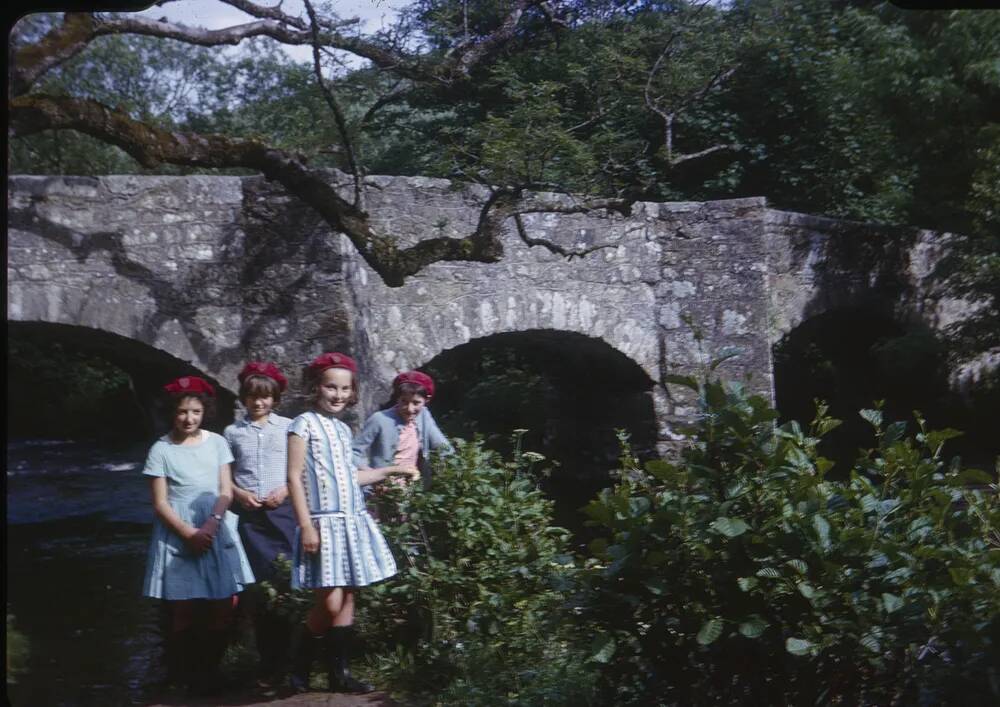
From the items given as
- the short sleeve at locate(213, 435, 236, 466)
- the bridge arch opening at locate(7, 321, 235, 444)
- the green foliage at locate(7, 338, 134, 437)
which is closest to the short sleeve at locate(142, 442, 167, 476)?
the short sleeve at locate(213, 435, 236, 466)

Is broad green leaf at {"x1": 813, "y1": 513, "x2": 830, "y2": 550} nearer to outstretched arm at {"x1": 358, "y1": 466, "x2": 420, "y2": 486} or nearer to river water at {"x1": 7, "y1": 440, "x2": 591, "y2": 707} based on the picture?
outstretched arm at {"x1": 358, "y1": 466, "x2": 420, "y2": 486}

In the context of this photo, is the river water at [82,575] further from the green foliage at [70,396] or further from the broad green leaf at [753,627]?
the broad green leaf at [753,627]

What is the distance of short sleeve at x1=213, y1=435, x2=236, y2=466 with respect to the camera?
3.96 meters

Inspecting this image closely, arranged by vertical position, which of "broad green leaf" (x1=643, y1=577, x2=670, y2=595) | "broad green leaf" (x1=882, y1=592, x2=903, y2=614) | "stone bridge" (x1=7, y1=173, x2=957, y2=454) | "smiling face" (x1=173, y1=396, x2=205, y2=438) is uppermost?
"stone bridge" (x1=7, y1=173, x2=957, y2=454)

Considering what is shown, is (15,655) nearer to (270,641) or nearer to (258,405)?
(270,641)

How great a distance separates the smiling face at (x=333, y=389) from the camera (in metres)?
3.79

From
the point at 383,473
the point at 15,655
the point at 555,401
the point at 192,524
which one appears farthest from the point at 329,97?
the point at 555,401

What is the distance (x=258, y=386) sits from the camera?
4.06m

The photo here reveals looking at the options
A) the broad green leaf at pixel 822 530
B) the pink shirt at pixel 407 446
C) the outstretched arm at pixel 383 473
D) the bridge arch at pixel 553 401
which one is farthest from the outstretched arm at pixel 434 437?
the bridge arch at pixel 553 401

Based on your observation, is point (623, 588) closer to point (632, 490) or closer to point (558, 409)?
point (632, 490)

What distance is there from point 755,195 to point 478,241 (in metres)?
2.03

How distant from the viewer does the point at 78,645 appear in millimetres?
4988


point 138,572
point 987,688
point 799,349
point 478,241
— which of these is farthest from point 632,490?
point 799,349

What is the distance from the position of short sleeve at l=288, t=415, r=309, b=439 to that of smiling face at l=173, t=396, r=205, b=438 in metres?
0.38
